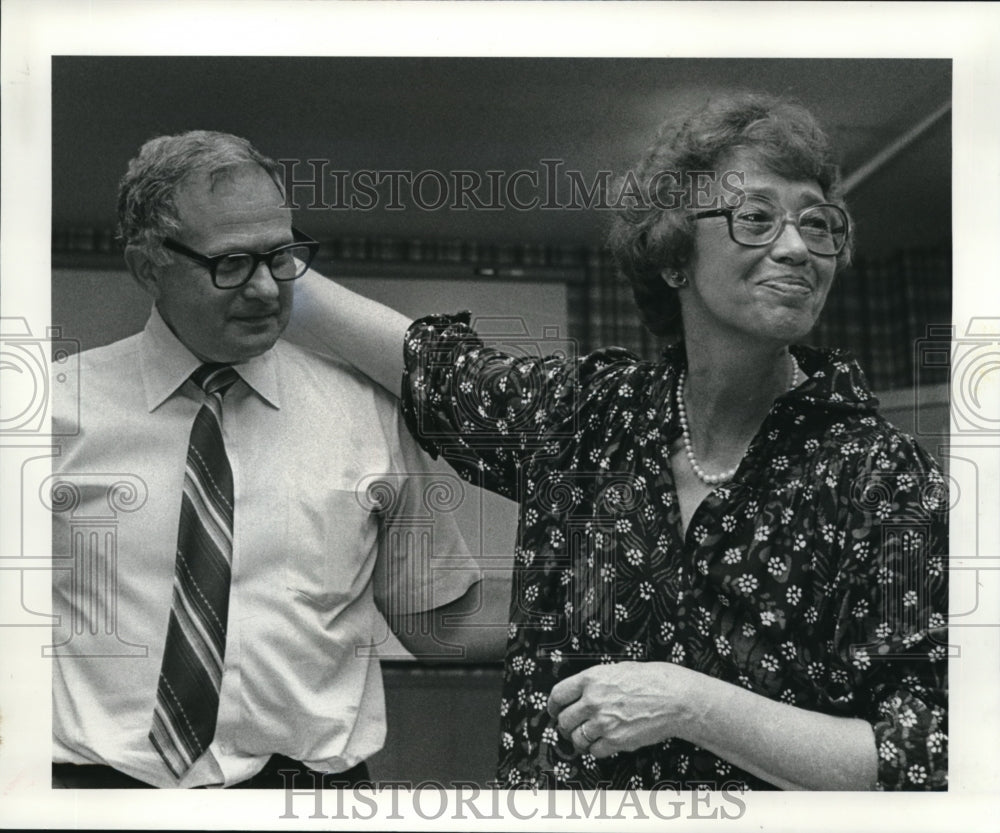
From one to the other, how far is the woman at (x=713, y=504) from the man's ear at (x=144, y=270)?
13.6 inches

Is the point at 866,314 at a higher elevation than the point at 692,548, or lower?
higher

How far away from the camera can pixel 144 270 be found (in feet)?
9.55

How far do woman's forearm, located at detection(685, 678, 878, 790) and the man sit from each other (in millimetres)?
610

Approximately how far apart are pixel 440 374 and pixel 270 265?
460mm

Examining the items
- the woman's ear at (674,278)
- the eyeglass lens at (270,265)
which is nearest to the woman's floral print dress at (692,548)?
the woman's ear at (674,278)

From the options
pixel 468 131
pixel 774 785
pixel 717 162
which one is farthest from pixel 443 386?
pixel 774 785

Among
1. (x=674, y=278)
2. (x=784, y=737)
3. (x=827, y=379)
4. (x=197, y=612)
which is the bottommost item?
(x=784, y=737)

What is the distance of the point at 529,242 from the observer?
2.92m

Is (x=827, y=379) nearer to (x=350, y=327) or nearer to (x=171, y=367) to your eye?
(x=350, y=327)

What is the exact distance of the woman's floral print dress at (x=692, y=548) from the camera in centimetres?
278

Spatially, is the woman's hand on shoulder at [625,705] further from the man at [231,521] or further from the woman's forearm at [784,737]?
the man at [231,521]

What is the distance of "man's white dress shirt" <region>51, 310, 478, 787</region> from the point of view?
114 inches

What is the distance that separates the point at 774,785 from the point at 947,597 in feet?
1.91

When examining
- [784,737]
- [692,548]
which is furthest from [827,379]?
[784,737]
